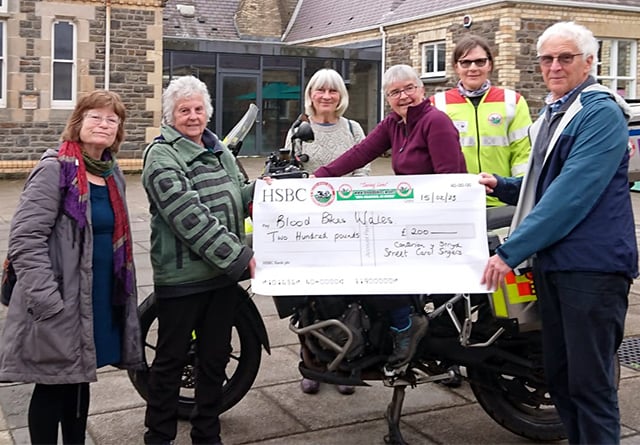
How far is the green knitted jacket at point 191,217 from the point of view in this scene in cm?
329

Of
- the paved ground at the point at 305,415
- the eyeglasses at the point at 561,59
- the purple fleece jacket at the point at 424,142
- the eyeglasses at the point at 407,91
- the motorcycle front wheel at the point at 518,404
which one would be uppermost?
the eyeglasses at the point at 561,59

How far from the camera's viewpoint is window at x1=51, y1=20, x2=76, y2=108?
1708 cm

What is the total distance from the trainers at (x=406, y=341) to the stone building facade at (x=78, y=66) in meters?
14.7

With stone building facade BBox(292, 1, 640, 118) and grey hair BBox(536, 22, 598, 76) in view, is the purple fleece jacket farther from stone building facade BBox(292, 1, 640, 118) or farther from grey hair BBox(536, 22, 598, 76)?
stone building facade BBox(292, 1, 640, 118)

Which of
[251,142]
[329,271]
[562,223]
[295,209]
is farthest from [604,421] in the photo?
[251,142]

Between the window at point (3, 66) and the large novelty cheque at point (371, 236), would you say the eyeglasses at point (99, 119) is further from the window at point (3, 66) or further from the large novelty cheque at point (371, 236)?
the window at point (3, 66)

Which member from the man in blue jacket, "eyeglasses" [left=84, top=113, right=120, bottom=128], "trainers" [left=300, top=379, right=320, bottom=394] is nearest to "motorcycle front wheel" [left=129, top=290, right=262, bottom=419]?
"trainers" [left=300, top=379, right=320, bottom=394]

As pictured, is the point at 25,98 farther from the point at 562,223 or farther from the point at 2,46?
the point at 562,223

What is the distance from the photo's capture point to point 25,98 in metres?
16.8

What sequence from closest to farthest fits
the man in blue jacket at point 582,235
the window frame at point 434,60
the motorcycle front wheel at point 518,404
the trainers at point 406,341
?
the man in blue jacket at point 582,235, the trainers at point 406,341, the motorcycle front wheel at point 518,404, the window frame at point 434,60

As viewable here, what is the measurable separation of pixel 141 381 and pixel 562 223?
2188 mm

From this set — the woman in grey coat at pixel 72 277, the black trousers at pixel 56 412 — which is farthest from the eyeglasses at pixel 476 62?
the black trousers at pixel 56 412

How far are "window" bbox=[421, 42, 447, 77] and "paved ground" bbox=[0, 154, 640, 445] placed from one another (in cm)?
1726

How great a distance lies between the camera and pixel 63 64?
17188 millimetres
